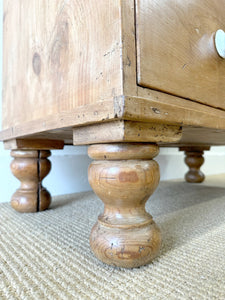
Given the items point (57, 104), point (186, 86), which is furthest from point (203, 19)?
point (57, 104)

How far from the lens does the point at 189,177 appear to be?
51.4 inches

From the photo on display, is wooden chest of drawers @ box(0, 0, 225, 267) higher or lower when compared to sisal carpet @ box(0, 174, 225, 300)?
higher

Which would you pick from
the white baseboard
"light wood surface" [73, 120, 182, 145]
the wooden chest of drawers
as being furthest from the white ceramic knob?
the white baseboard

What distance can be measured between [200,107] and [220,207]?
44 cm

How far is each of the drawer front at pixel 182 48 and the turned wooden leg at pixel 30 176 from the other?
1.44 ft

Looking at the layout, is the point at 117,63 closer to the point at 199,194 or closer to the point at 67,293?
the point at 67,293

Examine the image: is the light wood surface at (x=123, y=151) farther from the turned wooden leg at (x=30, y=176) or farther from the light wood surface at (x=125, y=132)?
the turned wooden leg at (x=30, y=176)

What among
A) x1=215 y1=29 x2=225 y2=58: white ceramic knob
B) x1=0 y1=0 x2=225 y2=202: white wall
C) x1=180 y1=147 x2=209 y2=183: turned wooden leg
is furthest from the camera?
x1=180 y1=147 x2=209 y2=183: turned wooden leg

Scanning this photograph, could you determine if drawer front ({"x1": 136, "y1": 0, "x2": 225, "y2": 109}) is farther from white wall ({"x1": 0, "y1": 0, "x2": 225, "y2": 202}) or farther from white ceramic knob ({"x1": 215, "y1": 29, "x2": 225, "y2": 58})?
white wall ({"x1": 0, "y1": 0, "x2": 225, "y2": 202})

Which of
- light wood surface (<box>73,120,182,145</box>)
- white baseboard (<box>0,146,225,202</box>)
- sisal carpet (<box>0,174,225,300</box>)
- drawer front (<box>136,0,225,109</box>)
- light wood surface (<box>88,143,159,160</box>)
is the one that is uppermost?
drawer front (<box>136,0,225,109</box>)

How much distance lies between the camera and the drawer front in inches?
12.9

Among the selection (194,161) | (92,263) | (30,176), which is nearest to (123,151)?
(92,263)

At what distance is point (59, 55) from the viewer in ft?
1.36

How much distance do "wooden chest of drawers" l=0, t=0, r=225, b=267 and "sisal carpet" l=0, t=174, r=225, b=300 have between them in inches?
1.4
